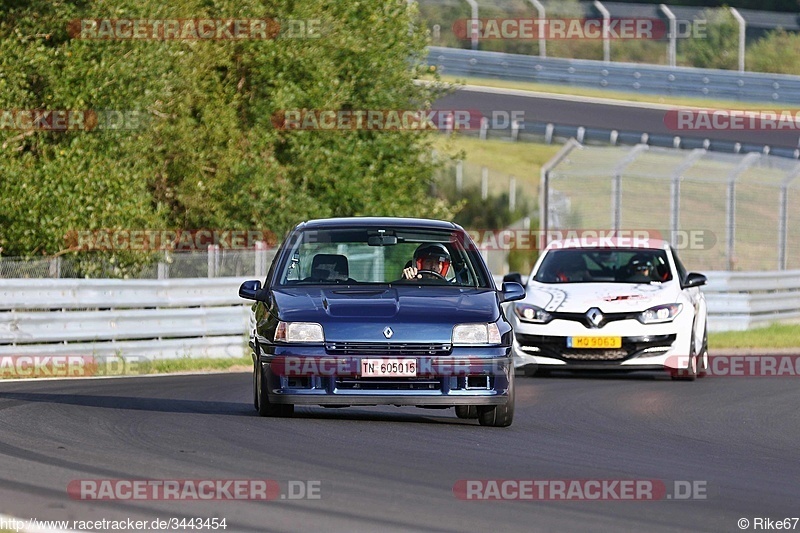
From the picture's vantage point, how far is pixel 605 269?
61.3 ft

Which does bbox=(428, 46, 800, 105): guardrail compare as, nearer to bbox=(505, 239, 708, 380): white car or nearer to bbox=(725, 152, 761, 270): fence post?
bbox=(725, 152, 761, 270): fence post

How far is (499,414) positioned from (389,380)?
100 centimetres

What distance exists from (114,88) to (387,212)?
20.8 feet

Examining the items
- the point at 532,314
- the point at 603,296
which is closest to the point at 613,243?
the point at 603,296

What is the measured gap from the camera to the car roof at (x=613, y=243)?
61.6 feet

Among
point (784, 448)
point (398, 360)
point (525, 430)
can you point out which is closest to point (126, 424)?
point (398, 360)

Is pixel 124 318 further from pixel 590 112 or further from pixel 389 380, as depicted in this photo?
pixel 590 112

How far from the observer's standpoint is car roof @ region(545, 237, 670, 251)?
61.6ft

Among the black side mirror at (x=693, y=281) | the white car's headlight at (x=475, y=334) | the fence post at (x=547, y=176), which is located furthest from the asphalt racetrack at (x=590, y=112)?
the white car's headlight at (x=475, y=334)

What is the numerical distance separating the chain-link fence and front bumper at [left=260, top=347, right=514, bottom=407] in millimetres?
9183

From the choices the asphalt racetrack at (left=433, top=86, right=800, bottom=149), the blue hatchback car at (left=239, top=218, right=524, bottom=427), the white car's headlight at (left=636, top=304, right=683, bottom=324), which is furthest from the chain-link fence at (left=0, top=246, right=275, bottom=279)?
the asphalt racetrack at (left=433, top=86, right=800, bottom=149)

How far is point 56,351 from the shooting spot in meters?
17.8

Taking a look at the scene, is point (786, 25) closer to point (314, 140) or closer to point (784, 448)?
point (314, 140)

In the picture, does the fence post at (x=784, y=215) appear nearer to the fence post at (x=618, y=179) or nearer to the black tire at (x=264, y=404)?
the fence post at (x=618, y=179)
